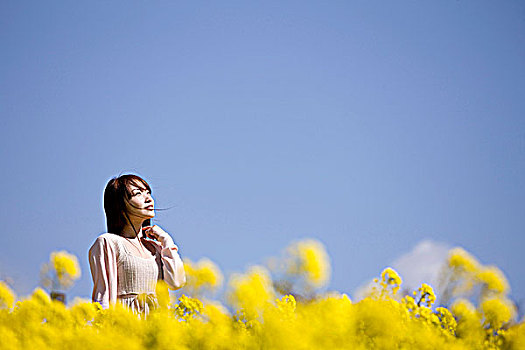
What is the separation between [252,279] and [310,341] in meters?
0.20

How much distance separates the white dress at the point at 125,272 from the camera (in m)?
3.02

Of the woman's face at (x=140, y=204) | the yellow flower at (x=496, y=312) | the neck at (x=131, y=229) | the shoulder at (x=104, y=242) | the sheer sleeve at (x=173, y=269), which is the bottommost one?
the yellow flower at (x=496, y=312)

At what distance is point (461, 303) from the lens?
5.11ft

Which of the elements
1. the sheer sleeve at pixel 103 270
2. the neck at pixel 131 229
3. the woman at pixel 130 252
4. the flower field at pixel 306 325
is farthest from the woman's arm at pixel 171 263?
the flower field at pixel 306 325

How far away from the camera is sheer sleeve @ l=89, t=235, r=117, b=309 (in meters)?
3.00

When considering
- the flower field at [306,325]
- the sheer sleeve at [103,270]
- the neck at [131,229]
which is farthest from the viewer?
the neck at [131,229]

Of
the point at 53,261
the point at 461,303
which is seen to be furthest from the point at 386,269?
the point at 53,261

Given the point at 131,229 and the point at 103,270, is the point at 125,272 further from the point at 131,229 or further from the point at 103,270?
the point at 131,229

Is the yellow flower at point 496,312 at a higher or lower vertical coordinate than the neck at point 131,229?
lower

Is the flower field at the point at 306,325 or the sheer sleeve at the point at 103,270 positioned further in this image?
the sheer sleeve at the point at 103,270

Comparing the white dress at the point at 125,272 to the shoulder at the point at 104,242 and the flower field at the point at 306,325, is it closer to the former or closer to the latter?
the shoulder at the point at 104,242

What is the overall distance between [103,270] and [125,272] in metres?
0.12

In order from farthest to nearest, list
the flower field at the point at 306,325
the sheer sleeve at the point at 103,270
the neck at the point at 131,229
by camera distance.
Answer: the neck at the point at 131,229 < the sheer sleeve at the point at 103,270 < the flower field at the point at 306,325

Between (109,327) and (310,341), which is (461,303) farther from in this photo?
(109,327)
